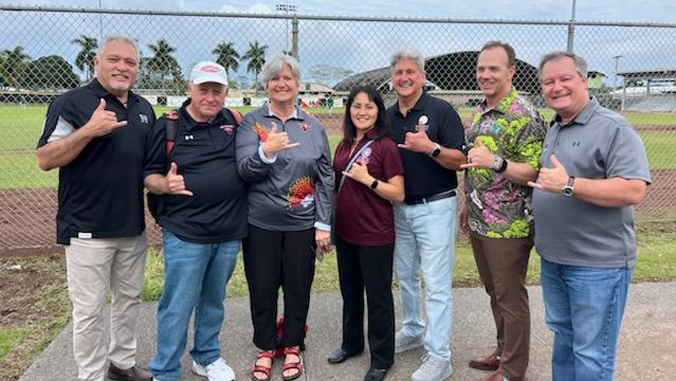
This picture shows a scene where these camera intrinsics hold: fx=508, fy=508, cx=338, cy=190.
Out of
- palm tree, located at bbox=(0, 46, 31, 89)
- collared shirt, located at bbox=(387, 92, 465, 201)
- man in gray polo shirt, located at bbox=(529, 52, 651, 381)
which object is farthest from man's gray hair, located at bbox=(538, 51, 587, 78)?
palm tree, located at bbox=(0, 46, 31, 89)

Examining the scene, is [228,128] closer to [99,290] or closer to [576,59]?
[99,290]

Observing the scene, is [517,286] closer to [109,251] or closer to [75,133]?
[109,251]

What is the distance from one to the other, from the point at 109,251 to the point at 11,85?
4047mm

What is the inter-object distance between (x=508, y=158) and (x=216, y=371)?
2373 millimetres

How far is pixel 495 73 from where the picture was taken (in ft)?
10.2

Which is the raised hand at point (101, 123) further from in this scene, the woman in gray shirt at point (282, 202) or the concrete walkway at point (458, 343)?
the concrete walkway at point (458, 343)

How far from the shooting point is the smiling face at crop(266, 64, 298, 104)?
10.8 ft

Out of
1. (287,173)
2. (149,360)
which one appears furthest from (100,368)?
(287,173)

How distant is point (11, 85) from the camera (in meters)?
5.98

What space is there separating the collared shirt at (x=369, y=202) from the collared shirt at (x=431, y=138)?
12 cm

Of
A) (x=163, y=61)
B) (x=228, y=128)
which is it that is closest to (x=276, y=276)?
(x=228, y=128)

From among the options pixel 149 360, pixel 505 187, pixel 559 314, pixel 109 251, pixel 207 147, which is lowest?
pixel 149 360

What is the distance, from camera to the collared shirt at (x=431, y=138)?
11.0ft

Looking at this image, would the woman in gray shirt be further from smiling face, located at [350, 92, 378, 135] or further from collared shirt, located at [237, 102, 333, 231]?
smiling face, located at [350, 92, 378, 135]
